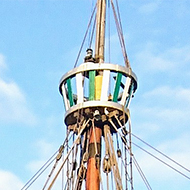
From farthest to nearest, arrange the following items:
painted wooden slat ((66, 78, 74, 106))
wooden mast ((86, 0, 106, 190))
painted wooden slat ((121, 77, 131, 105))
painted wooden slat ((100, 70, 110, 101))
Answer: painted wooden slat ((66, 78, 74, 106)) < painted wooden slat ((121, 77, 131, 105)) < painted wooden slat ((100, 70, 110, 101)) < wooden mast ((86, 0, 106, 190))

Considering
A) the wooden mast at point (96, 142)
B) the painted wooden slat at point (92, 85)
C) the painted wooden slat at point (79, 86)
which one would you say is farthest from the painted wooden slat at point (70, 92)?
the wooden mast at point (96, 142)

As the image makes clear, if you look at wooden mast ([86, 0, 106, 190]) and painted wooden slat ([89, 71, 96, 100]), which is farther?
painted wooden slat ([89, 71, 96, 100])

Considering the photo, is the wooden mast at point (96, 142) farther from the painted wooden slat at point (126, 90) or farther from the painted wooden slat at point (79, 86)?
the painted wooden slat at point (126, 90)

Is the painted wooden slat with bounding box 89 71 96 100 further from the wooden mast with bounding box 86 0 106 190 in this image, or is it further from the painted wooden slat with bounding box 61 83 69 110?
the painted wooden slat with bounding box 61 83 69 110

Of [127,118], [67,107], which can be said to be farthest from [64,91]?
[127,118]

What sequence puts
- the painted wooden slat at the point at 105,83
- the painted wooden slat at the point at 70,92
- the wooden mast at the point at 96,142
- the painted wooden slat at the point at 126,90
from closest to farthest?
the wooden mast at the point at 96,142 < the painted wooden slat at the point at 105,83 < the painted wooden slat at the point at 126,90 < the painted wooden slat at the point at 70,92

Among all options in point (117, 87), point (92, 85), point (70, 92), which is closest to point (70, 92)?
point (70, 92)

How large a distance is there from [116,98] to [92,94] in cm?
65

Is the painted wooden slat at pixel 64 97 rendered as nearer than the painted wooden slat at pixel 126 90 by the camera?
No

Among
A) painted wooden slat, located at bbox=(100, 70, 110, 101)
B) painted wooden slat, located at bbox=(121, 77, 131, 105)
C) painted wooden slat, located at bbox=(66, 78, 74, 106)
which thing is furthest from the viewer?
painted wooden slat, located at bbox=(66, 78, 74, 106)

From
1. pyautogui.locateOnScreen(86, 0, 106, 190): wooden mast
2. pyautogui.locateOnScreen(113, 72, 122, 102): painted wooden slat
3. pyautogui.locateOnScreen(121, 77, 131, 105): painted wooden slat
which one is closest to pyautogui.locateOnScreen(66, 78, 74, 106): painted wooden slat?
pyautogui.locateOnScreen(86, 0, 106, 190): wooden mast

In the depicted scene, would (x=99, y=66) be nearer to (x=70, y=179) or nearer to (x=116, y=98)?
(x=116, y=98)

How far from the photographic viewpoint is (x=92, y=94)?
16484 millimetres

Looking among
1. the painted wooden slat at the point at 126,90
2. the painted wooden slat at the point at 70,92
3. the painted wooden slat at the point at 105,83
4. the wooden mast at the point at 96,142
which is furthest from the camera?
the painted wooden slat at the point at 70,92
